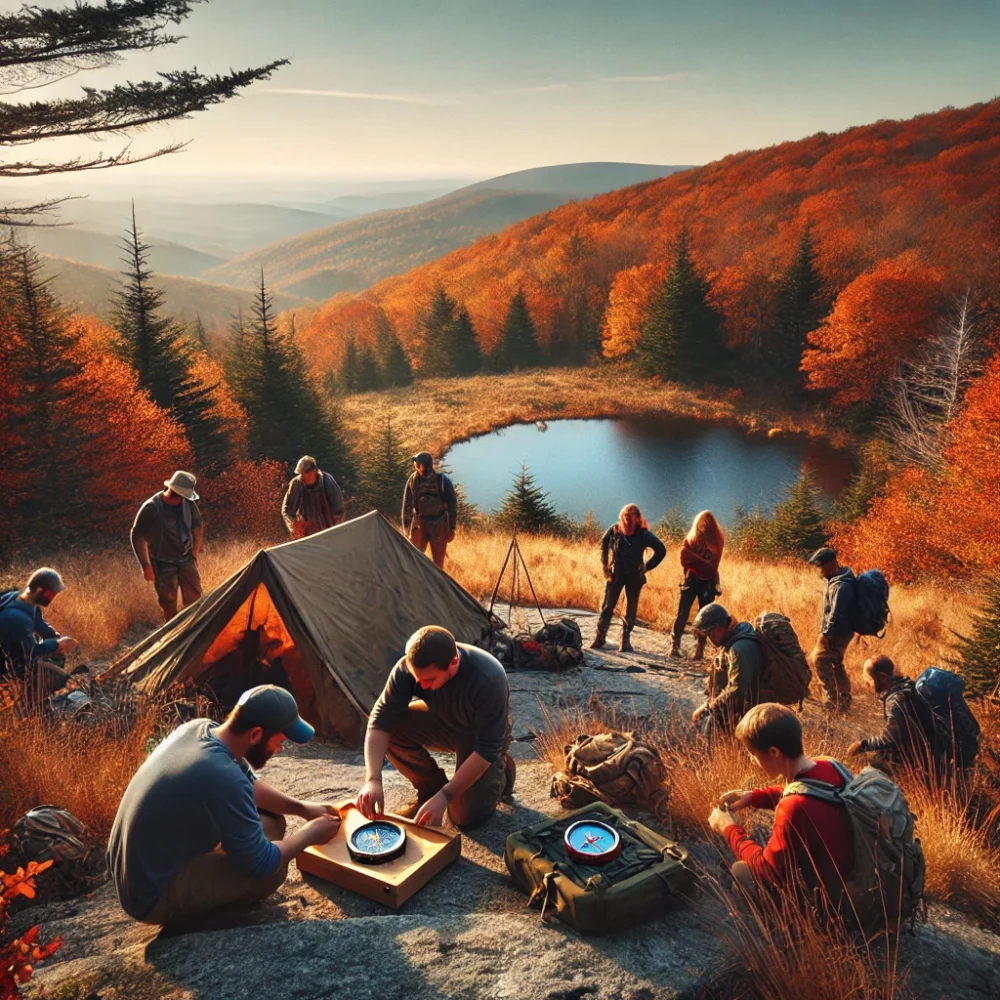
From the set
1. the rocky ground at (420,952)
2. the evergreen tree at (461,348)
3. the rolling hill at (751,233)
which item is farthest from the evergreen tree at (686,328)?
the rocky ground at (420,952)

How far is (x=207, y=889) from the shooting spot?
3113 millimetres

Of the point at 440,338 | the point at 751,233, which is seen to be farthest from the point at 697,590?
the point at 751,233

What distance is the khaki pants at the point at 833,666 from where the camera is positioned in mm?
7270

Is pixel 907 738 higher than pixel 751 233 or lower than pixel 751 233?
lower

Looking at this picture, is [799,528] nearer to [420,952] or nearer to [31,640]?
[31,640]

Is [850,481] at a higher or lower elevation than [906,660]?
lower

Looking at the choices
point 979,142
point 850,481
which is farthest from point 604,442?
point 979,142

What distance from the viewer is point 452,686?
155 inches

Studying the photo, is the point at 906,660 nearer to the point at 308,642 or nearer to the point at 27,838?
the point at 308,642

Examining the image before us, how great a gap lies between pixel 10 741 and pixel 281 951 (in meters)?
2.99

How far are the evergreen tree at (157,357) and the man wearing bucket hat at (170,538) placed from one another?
54.8 ft

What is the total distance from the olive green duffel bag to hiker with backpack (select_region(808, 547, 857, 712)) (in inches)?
164

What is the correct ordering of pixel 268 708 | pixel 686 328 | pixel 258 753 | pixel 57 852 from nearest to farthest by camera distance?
pixel 268 708 → pixel 258 753 → pixel 57 852 → pixel 686 328

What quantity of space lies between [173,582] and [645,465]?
29.7m
